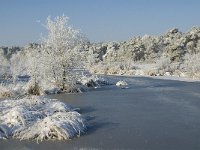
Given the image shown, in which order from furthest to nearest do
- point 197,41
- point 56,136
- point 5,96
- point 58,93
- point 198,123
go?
point 197,41, point 58,93, point 5,96, point 198,123, point 56,136

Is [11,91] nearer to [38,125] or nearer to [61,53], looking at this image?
[61,53]

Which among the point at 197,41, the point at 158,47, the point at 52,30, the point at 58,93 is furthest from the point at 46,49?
the point at 158,47

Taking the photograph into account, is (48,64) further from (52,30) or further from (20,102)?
(20,102)

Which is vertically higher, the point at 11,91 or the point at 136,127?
the point at 11,91

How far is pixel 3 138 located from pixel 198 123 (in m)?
7.36

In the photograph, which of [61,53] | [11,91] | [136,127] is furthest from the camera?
[61,53]

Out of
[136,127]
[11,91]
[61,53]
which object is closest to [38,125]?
[136,127]

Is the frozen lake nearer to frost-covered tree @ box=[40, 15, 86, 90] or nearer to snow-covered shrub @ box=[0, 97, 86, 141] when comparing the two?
snow-covered shrub @ box=[0, 97, 86, 141]

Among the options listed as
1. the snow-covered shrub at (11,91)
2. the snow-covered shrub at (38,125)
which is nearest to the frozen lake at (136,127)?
the snow-covered shrub at (38,125)

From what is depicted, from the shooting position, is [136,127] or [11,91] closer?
[136,127]

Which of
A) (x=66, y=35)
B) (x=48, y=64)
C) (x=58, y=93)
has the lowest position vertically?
(x=58, y=93)

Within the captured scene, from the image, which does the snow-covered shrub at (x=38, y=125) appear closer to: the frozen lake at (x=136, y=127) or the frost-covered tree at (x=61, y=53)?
the frozen lake at (x=136, y=127)

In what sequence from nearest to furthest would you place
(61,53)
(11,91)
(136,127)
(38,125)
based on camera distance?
(38,125) < (136,127) < (11,91) < (61,53)

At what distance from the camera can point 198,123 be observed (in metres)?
17.1
